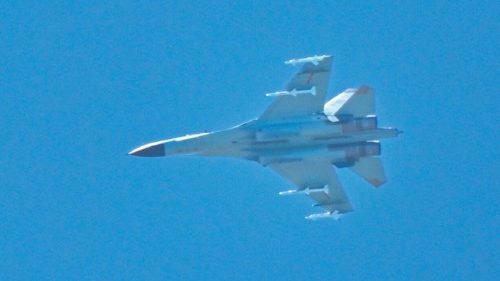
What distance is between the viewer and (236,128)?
65.2 meters

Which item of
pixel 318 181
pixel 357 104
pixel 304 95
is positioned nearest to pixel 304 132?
pixel 304 95

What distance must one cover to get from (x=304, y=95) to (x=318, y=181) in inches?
162

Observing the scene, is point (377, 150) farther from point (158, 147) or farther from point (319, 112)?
point (158, 147)

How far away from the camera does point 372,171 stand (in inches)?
2640

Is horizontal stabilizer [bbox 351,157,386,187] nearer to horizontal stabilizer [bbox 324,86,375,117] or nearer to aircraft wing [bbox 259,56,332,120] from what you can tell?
horizontal stabilizer [bbox 324,86,375,117]

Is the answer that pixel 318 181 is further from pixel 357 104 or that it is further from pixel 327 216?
pixel 357 104

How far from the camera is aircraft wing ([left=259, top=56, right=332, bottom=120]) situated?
6462cm

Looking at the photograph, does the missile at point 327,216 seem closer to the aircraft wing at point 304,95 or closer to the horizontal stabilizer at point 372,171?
the horizontal stabilizer at point 372,171

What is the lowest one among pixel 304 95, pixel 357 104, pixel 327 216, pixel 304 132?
pixel 327 216

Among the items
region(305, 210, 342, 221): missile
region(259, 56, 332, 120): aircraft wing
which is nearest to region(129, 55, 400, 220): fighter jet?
region(259, 56, 332, 120): aircraft wing

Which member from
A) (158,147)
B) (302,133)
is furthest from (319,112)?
(158,147)

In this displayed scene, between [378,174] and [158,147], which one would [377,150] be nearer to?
[378,174]

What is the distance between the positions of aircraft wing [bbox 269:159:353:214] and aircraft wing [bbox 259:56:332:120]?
2055 millimetres

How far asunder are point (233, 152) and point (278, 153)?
64.4 inches
